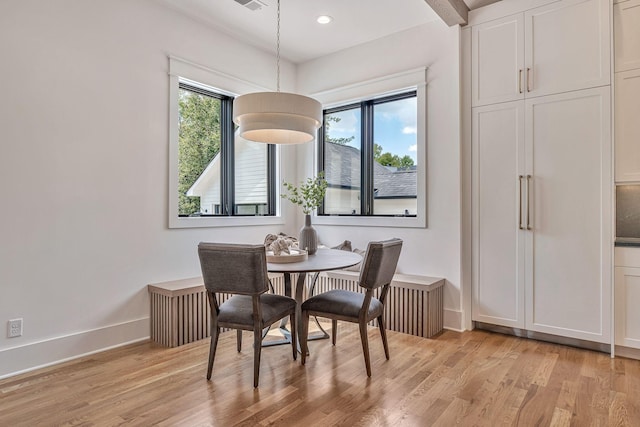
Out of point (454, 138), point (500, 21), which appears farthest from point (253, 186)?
point (500, 21)

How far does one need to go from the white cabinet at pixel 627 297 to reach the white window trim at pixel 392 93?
1.54 metres

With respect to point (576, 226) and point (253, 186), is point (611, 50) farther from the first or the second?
point (253, 186)

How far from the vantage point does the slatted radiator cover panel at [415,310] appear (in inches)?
129

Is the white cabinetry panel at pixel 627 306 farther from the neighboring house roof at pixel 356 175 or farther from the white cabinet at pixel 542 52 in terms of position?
the neighboring house roof at pixel 356 175

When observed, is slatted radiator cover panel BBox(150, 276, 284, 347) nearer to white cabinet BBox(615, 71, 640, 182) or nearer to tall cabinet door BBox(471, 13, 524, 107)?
tall cabinet door BBox(471, 13, 524, 107)

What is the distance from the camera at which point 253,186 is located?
14.3 feet

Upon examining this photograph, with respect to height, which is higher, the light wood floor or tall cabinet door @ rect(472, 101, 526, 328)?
tall cabinet door @ rect(472, 101, 526, 328)

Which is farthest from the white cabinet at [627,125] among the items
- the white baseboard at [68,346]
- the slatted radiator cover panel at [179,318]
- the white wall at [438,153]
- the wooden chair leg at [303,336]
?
the white baseboard at [68,346]

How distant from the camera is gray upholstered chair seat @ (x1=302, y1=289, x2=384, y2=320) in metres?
2.57

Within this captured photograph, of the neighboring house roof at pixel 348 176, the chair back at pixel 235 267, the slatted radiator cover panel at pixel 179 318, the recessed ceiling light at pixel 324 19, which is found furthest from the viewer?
the neighboring house roof at pixel 348 176

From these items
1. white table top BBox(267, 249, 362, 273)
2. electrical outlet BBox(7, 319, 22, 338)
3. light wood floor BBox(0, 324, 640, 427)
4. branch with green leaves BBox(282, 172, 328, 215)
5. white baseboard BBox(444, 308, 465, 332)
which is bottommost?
light wood floor BBox(0, 324, 640, 427)

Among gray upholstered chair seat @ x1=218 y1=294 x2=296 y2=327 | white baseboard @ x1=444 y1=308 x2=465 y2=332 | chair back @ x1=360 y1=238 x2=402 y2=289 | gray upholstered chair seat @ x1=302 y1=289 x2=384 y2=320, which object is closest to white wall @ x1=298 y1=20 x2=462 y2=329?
white baseboard @ x1=444 y1=308 x2=465 y2=332

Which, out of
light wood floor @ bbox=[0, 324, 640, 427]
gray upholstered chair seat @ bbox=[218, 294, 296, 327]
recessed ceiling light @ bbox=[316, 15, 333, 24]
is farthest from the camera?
recessed ceiling light @ bbox=[316, 15, 333, 24]

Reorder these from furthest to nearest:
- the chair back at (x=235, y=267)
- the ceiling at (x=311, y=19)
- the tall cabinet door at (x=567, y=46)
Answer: the ceiling at (x=311, y=19), the tall cabinet door at (x=567, y=46), the chair back at (x=235, y=267)
